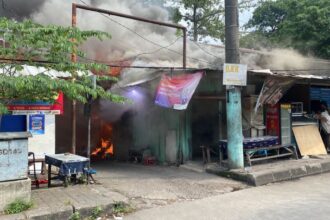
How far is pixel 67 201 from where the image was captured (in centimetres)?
630

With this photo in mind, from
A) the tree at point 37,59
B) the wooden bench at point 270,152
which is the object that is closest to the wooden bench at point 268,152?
the wooden bench at point 270,152

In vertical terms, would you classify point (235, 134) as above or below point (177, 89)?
below

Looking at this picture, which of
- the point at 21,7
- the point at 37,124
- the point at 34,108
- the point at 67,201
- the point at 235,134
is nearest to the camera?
the point at 67,201

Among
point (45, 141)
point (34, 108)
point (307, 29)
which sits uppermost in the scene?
point (307, 29)

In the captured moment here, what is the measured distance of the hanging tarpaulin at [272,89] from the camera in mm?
9883

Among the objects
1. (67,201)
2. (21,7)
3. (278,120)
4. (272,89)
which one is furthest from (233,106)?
(21,7)

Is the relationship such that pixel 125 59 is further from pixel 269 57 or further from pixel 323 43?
pixel 323 43

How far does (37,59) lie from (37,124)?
270 centimetres

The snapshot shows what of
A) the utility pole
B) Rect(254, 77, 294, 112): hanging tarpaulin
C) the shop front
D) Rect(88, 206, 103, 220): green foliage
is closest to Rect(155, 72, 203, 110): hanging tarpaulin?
the utility pole

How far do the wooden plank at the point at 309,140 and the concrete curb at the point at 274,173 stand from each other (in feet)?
4.06

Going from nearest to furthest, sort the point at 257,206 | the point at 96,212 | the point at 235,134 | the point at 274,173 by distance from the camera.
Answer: the point at 96,212, the point at 257,206, the point at 274,173, the point at 235,134

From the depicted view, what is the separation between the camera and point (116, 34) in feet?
47.9

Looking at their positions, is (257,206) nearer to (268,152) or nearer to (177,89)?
(177,89)

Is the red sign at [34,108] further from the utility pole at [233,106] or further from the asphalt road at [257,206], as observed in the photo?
the utility pole at [233,106]
